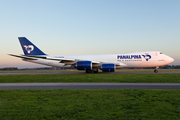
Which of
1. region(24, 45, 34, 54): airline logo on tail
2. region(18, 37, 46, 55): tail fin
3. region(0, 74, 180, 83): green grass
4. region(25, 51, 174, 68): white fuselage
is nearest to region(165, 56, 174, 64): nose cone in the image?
region(25, 51, 174, 68): white fuselage

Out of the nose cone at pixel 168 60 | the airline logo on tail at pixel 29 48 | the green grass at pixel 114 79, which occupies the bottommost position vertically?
the green grass at pixel 114 79

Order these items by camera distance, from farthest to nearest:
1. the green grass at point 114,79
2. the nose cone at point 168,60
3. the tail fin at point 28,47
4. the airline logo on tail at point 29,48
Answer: the airline logo on tail at point 29,48 → the tail fin at point 28,47 → the nose cone at point 168,60 → the green grass at point 114,79

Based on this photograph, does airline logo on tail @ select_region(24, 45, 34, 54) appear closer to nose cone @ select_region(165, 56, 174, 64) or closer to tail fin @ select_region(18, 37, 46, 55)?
tail fin @ select_region(18, 37, 46, 55)

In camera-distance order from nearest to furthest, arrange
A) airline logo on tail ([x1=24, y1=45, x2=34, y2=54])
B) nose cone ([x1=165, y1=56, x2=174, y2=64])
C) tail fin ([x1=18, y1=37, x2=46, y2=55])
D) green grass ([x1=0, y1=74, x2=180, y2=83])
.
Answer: green grass ([x1=0, y1=74, x2=180, y2=83]), nose cone ([x1=165, y1=56, x2=174, y2=64]), tail fin ([x1=18, y1=37, x2=46, y2=55]), airline logo on tail ([x1=24, y1=45, x2=34, y2=54])

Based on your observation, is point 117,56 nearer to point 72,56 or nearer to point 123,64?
point 123,64

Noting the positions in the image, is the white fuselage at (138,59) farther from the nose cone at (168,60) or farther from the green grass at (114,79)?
the green grass at (114,79)

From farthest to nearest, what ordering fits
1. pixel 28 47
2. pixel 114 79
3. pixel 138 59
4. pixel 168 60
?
pixel 28 47
pixel 138 59
pixel 168 60
pixel 114 79

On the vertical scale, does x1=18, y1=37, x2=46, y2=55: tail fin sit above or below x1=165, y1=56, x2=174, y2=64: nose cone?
above

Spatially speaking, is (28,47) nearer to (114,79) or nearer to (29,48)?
(29,48)

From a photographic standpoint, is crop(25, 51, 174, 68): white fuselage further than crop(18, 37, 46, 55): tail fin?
No

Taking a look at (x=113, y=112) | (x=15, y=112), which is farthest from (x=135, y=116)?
(x=15, y=112)

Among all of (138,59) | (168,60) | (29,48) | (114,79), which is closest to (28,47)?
(29,48)

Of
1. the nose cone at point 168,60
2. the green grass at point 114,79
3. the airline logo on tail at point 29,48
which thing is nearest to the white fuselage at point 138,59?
the nose cone at point 168,60

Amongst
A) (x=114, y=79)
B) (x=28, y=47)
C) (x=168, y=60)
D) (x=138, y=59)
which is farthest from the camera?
(x=28, y=47)
